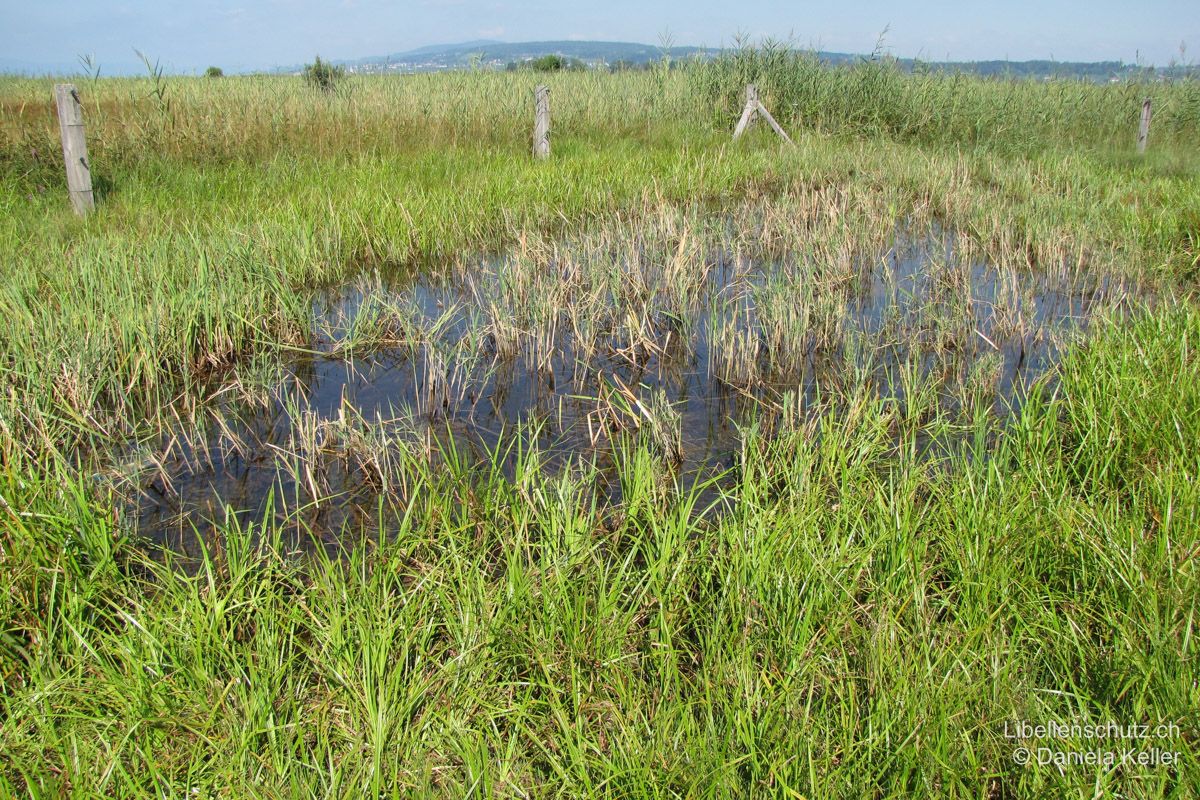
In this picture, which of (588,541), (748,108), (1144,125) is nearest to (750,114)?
(748,108)

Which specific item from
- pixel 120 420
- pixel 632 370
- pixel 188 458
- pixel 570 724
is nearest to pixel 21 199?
pixel 120 420

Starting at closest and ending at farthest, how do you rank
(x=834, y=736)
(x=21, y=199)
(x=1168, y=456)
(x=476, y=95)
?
(x=834, y=736) → (x=1168, y=456) → (x=21, y=199) → (x=476, y=95)

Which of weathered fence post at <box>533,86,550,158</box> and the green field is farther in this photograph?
weathered fence post at <box>533,86,550,158</box>

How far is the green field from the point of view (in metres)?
1.73

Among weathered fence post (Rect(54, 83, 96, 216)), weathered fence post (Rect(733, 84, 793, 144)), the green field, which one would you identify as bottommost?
the green field

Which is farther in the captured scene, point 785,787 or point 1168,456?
point 1168,456

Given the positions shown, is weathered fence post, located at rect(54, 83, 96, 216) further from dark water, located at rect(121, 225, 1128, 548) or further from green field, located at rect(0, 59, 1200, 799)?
dark water, located at rect(121, 225, 1128, 548)

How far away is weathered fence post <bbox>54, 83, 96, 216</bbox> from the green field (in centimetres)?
28

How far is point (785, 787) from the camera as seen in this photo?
156cm

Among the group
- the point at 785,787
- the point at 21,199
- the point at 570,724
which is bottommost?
the point at 570,724

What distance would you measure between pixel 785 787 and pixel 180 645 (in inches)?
60.0

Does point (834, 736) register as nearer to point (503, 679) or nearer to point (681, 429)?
point (503, 679)

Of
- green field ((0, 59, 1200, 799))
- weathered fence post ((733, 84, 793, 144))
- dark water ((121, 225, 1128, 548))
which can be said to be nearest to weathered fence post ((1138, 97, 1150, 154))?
weathered fence post ((733, 84, 793, 144))

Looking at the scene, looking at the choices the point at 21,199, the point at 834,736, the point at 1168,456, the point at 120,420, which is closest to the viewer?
the point at 834,736
